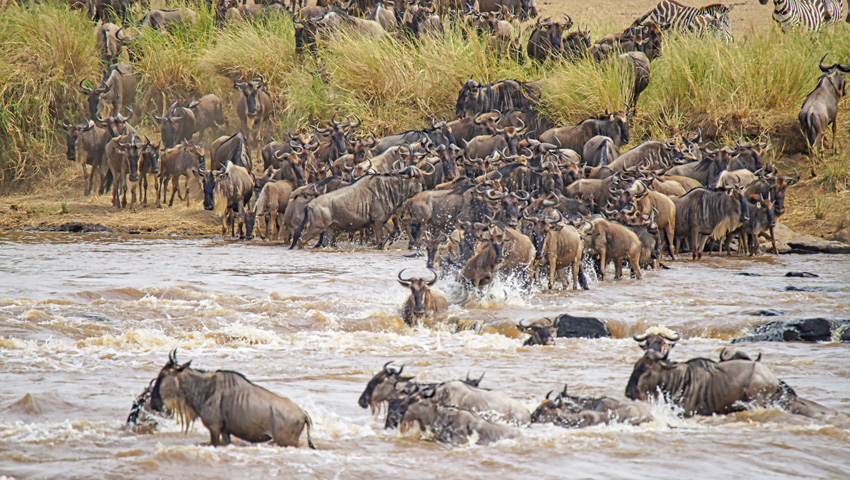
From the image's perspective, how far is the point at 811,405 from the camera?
17.6ft

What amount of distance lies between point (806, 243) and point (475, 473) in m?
9.87

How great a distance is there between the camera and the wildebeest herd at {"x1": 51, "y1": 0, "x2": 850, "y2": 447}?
202 inches

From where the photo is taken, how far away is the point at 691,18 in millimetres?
22156

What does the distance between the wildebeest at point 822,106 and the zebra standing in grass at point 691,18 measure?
3937mm

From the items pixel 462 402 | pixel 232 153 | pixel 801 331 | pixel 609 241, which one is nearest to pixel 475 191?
pixel 609 241

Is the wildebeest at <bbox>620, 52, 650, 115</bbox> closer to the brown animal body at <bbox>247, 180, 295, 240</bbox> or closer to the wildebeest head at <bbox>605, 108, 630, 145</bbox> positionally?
the wildebeest head at <bbox>605, 108, 630, 145</bbox>

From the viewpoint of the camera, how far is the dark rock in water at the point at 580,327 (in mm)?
7707

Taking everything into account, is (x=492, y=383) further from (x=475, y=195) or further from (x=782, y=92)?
(x=782, y=92)

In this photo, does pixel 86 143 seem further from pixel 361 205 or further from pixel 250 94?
pixel 361 205

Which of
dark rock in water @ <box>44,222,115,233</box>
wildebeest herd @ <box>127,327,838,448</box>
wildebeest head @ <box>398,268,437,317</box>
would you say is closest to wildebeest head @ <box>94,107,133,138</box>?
dark rock in water @ <box>44,222,115,233</box>

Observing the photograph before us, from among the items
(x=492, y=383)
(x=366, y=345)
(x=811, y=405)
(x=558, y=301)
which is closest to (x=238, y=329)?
(x=366, y=345)

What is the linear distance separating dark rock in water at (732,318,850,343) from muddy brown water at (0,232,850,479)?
Answer: 20 cm

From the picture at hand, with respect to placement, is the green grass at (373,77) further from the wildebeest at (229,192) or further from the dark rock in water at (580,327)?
the dark rock in water at (580,327)

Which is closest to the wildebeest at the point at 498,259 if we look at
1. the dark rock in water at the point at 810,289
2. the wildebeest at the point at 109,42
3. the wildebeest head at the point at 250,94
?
the dark rock in water at the point at 810,289
